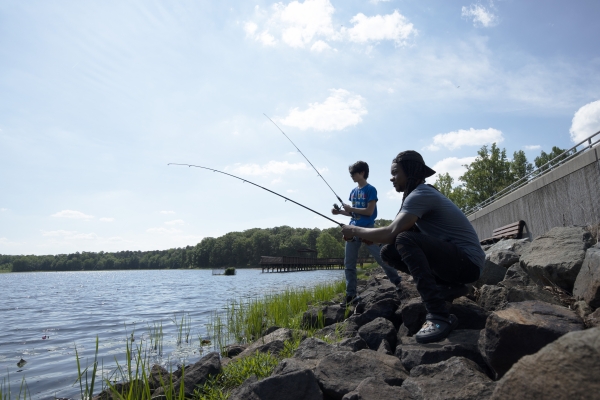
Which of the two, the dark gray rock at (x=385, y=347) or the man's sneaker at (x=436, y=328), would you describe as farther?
the dark gray rock at (x=385, y=347)

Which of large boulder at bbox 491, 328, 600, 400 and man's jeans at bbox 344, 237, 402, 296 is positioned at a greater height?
man's jeans at bbox 344, 237, 402, 296

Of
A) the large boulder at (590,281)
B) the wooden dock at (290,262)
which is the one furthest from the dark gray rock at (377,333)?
the wooden dock at (290,262)

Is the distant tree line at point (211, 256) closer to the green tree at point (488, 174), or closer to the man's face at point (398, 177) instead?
the green tree at point (488, 174)

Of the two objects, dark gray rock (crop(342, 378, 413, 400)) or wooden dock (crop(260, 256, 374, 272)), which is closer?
dark gray rock (crop(342, 378, 413, 400))

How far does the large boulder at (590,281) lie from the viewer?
335 centimetres

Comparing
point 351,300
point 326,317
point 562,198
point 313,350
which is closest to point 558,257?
point 351,300

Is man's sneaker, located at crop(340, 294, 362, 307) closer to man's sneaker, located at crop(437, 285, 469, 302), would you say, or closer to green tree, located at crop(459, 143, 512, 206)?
man's sneaker, located at crop(437, 285, 469, 302)

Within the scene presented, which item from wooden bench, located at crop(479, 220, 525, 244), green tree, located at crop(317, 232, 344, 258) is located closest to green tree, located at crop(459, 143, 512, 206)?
wooden bench, located at crop(479, 220, 525, 244)

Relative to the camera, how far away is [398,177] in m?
3.78

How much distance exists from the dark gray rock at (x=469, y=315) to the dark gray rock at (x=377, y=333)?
66 cm

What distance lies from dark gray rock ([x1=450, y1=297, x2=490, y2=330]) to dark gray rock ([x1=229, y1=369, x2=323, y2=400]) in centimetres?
151

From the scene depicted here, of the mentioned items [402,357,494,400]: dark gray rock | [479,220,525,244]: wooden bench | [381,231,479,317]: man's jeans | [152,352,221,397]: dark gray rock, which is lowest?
[152,352,221,397]: dark gray rock

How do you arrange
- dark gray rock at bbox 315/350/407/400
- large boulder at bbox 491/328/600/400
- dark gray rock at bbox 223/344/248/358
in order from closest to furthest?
1. large boulder at bbox 491/328/600/400
2. dark gray rock at bbox 315/350/407/400
3. dark gray rock at bbox 223/344/248/358

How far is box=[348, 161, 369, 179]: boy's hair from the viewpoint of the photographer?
19.4 ft
